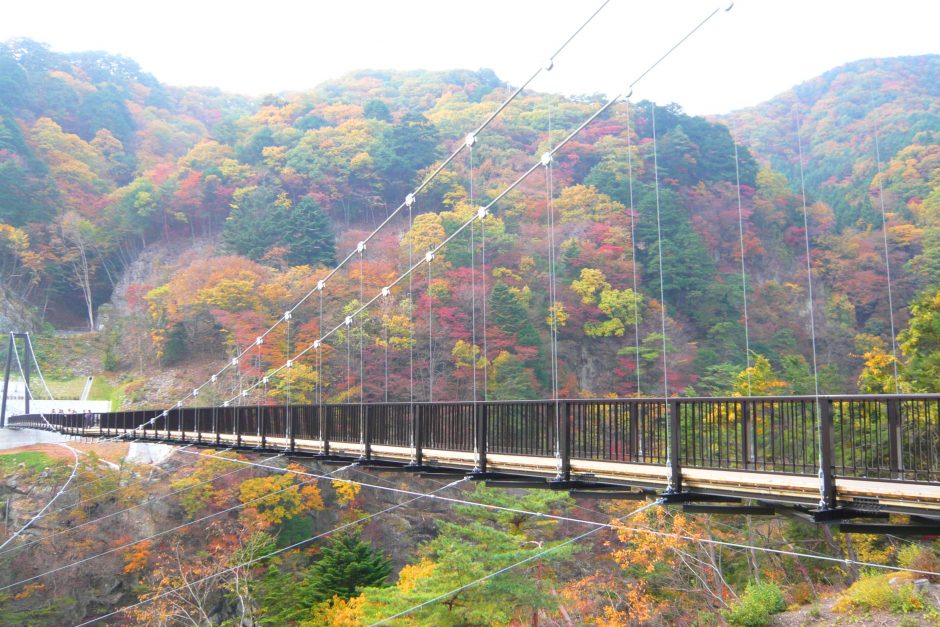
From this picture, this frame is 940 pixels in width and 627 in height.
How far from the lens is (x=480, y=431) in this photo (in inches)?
293

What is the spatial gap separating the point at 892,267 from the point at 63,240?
35.6 metres

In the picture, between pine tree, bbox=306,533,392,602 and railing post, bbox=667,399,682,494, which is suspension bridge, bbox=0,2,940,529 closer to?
railing post, bbox=667,399,682,494

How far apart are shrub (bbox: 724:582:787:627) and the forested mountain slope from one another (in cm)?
369

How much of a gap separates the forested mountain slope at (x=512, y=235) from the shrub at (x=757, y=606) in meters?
3.69

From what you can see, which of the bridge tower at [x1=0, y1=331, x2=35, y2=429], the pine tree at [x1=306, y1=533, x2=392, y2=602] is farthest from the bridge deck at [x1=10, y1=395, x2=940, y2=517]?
the bridge tower at [x1=0, y1=331, x2=35, y2=429]

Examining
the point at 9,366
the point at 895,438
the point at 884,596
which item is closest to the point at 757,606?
the point at 884,596

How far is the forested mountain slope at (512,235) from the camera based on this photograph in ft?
63.0

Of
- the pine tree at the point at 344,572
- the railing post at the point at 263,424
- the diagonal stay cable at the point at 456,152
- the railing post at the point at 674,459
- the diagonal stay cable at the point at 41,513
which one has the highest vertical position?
the diagonal stay cable at the point at 456,152

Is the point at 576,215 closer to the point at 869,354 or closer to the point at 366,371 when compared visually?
the point at 366,371

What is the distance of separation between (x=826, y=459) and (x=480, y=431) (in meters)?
3.58

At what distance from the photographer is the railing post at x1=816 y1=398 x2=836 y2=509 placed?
432 cm

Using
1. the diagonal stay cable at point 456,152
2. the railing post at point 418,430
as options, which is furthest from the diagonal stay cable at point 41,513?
the railing post at point 418,430

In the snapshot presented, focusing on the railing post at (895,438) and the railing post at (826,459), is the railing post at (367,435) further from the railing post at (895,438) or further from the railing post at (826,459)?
the railing post at (895,438)

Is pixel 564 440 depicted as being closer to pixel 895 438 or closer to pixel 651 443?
pixel 651 443
